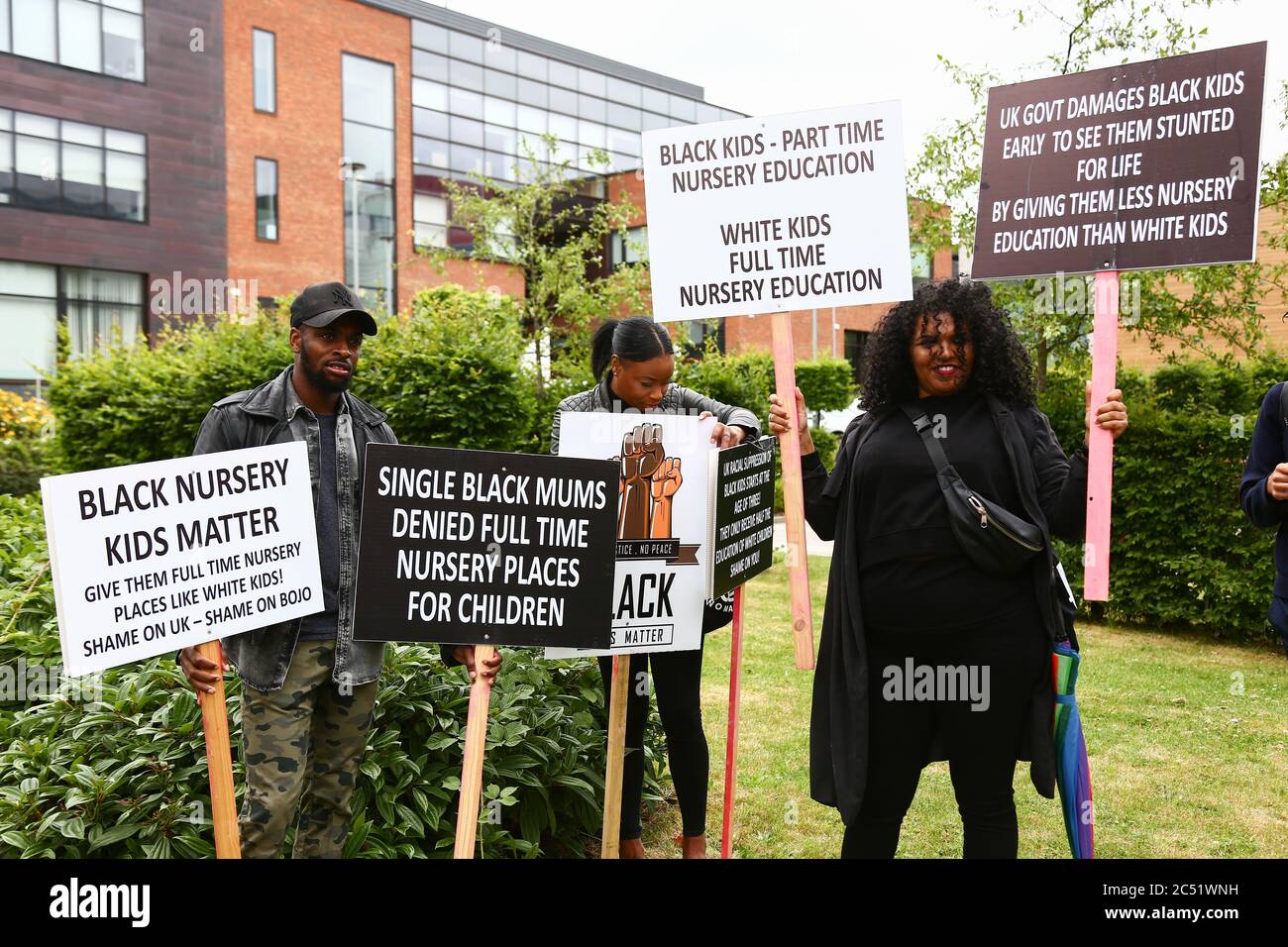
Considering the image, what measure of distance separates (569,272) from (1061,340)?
33.6 ft

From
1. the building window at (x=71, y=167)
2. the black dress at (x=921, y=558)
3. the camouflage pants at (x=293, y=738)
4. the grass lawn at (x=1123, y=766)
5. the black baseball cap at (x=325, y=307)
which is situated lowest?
the grass lawn at (x=1123, y=766)

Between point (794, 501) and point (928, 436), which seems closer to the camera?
point (928, 436)

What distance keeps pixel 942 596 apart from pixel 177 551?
214cm

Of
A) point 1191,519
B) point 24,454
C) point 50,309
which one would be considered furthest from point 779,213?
point 50,309

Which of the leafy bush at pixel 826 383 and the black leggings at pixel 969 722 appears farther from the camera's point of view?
the leafy bush at pixel 826 383

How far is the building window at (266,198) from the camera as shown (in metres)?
29.8

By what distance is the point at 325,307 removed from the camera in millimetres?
3025

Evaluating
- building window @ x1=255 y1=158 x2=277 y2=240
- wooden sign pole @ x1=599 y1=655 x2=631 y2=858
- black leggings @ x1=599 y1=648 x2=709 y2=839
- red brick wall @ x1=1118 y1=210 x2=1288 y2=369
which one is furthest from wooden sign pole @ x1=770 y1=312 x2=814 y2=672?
building window @ x1=255 y1=158 x2=277 y2=240

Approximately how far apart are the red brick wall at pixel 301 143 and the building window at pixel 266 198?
6.9 inches

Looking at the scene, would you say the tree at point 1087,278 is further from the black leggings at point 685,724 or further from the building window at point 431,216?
the building window at point 431,216

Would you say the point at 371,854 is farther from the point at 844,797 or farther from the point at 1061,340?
the point at 1061,340

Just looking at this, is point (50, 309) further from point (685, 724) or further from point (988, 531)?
point (988, 531)

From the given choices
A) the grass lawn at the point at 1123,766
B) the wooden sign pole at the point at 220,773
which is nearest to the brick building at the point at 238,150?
the grass lawn at the point at 1123,766

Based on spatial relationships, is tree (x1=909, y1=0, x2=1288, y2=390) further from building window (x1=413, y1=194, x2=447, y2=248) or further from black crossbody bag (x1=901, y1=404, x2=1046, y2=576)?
building window (x1=413, y1=194, x2=447, y2=248)
